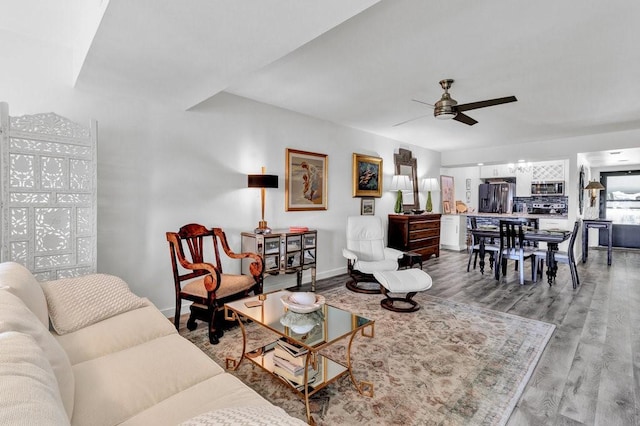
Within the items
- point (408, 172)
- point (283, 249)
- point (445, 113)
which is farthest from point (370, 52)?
point (408, 172)

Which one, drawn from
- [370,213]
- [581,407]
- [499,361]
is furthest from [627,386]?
[370,213]

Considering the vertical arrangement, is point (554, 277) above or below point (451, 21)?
below

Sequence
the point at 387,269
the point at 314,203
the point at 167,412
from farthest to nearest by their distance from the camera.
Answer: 1. the point at 314,203
2. the point at 387,269
3. the point at 167,412

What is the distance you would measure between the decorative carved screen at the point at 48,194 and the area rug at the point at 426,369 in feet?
3.99

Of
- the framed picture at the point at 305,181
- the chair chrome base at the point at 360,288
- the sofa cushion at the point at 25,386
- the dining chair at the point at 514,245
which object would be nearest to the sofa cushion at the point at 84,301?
the sofa cushion at the point at 25,386

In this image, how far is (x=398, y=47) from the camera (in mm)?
2547

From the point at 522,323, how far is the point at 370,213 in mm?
2944

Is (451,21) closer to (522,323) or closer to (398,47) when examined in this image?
(398,47)

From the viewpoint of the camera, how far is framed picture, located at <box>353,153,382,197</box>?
5.30 metres

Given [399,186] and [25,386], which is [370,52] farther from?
[399,186]

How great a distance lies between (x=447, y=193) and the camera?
8242 millimetres

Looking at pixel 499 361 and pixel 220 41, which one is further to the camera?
A: pixel 499 361

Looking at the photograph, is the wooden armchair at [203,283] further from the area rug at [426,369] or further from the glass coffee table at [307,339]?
the glass coffee table at [307,339]

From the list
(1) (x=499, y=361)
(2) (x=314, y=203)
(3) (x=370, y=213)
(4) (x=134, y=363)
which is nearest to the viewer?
(4) (x=134, y=363)
